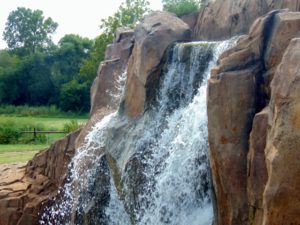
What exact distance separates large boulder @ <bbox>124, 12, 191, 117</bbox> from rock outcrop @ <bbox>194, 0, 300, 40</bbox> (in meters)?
1.31

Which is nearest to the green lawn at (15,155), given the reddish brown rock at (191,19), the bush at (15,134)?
the bush at (15,134)

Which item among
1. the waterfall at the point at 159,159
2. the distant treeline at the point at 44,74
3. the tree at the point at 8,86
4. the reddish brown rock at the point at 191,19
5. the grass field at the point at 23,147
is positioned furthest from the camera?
the tree at the point at 8,86

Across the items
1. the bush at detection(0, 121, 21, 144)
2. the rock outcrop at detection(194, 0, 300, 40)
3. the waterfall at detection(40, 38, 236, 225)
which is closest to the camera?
the waterfall at detection(40, 38, 236, 225)

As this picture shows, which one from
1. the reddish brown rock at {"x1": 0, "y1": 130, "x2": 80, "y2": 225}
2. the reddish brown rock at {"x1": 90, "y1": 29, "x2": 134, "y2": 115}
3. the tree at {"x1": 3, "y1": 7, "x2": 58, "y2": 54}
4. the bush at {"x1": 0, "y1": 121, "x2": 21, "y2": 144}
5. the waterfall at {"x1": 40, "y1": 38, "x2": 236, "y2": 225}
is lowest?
the bush at {"x1": 0, "y1": 121, "x2": 21, "y2": 144}

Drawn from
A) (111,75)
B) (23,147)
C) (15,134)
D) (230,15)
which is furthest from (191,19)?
(15,134)

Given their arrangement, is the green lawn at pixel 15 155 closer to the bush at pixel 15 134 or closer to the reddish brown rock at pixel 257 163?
the bush at pixel 15 134

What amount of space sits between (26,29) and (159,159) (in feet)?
191

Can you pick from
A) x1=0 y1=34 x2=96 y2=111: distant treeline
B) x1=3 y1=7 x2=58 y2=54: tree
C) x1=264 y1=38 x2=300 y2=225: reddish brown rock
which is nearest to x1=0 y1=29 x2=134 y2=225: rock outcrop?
x1=264 y1=38 x2=300 y2=225: reddish brown rock

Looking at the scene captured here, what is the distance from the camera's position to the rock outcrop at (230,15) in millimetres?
11914

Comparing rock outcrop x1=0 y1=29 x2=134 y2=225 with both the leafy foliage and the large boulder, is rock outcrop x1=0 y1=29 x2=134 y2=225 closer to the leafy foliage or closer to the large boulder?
the large boulder

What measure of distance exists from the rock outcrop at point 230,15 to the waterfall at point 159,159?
1893 millimetres

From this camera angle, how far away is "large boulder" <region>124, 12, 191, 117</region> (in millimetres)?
11414

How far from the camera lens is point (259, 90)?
778 cm

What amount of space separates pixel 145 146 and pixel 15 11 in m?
59.4
